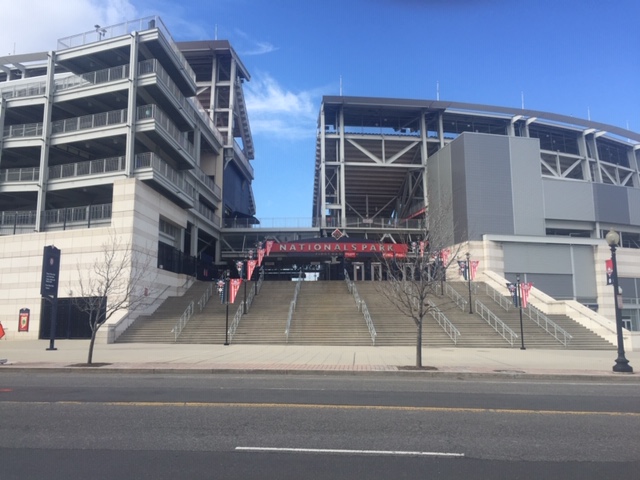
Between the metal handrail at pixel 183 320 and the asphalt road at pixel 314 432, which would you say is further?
the metal handrail at pixel 183 320

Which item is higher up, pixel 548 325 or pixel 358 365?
pixel 548 325

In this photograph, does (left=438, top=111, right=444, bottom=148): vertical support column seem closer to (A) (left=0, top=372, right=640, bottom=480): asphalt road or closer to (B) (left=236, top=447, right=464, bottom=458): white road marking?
(A) (left=0, top=372, right=640, bottom=480): asphalt road

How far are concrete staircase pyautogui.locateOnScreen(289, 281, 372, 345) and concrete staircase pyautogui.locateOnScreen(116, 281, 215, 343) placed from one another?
729cm

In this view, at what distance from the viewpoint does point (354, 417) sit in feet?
26.0

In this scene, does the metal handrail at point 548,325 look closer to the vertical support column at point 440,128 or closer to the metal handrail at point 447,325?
the metal handrail at point 447,325

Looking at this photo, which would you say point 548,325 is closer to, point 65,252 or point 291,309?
point 291,309

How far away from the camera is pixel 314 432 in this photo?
692 centimetres

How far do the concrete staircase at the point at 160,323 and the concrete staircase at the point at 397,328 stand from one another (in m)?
11.5

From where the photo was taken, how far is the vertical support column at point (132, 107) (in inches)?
1414

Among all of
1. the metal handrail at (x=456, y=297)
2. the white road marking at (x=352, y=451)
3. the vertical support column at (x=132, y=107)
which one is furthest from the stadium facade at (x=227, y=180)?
the white road marking at (x=352, y=451)

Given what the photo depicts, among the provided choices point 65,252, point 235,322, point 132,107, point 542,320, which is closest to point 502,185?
point 542,320

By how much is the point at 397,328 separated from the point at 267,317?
26.0ft

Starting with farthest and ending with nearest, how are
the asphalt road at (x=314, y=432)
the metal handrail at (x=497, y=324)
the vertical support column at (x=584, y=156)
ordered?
1. the vertical support column at (x=584, y=156)
2. the metal handrail at (x=497, y=324)
3. the asphalt road at (x=314, y=432)

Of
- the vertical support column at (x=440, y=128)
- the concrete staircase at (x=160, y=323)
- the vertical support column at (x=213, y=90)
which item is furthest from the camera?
the vertical support column at (x=213, y=90)
